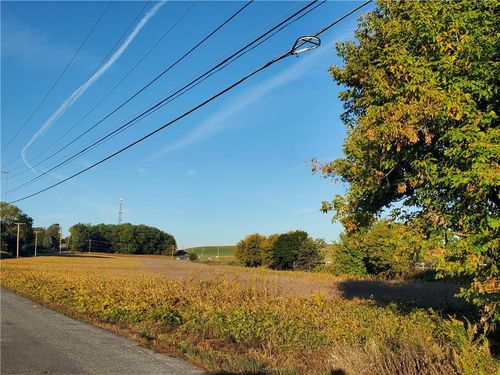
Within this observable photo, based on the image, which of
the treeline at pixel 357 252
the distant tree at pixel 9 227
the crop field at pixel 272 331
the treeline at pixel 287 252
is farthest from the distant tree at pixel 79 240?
the crop field at pixel 272 331

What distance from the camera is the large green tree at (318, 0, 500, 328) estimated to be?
7.24 metres

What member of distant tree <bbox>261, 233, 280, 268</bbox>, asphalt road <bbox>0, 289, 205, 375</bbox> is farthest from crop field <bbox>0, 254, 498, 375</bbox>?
distant tree <bbox>261, 233, 280, 268</bbox>

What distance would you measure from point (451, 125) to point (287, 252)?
70.1m

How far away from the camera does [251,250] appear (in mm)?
93062

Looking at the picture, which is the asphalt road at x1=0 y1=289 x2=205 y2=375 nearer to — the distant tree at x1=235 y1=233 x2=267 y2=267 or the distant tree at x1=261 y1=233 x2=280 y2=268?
the distant tree at x1=261 y1=233 x2=280 y2=268

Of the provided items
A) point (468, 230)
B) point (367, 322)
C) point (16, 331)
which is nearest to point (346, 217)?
point (367, 322)

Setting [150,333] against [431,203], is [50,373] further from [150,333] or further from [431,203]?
[431,203]

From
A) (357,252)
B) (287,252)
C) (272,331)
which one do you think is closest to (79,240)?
(287,252)

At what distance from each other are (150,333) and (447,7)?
34.1ft

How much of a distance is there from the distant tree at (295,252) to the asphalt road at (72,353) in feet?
203

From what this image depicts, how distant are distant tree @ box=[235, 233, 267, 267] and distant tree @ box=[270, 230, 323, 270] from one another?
9.82 m

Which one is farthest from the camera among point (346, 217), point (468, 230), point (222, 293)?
point (222, 293)

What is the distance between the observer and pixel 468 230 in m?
7.59

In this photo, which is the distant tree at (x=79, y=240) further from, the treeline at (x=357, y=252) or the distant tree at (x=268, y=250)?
the distant tree at (x=268, y=250)
